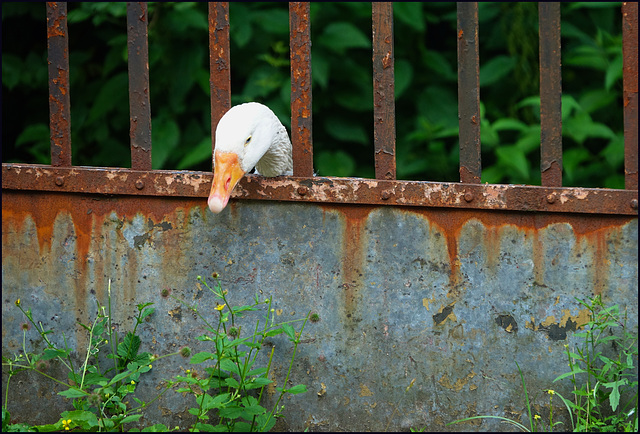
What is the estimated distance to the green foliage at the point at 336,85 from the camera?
354 cm

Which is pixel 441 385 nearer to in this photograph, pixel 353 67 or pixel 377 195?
pixel 377 195

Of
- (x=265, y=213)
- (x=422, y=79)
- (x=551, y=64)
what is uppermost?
(x=422, y=79)

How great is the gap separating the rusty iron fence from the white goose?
102 millimetres

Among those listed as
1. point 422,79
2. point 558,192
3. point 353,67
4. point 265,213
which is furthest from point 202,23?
point 558,192

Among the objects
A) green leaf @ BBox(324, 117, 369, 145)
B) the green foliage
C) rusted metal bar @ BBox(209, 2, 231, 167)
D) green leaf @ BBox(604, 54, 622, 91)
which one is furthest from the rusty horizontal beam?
green leaf @ BBox(324, 117, 369, 145)

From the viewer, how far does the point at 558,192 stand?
2.06 meters

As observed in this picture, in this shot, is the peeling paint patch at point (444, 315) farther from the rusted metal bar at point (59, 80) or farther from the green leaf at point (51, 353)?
the rusted metal bar at point (59, 80)

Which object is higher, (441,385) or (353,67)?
(353,67)

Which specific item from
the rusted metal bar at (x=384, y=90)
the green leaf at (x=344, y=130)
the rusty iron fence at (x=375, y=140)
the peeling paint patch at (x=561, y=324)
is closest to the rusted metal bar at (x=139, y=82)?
the rusty iron fence at (x=375, y=140)

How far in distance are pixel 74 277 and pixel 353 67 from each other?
2139 mm

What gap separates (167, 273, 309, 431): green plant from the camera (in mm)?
1922

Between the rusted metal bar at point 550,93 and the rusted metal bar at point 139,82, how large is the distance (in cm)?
128

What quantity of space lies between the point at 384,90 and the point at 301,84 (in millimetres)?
271

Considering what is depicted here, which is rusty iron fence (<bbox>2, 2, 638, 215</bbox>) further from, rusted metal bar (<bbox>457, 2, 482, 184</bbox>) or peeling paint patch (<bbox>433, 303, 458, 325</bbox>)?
peeling paint patch (<bbox>433, 303, 458, 325</bbox>)
